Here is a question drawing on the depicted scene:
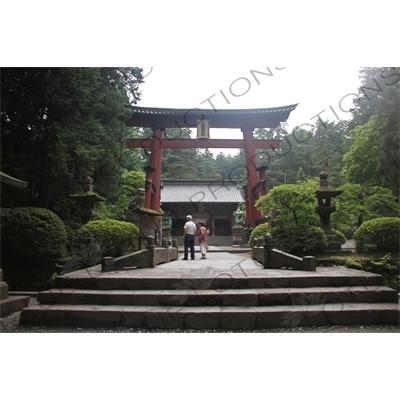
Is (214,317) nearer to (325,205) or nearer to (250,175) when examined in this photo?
(325,205)

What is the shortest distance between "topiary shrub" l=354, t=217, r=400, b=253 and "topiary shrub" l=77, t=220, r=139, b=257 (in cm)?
561

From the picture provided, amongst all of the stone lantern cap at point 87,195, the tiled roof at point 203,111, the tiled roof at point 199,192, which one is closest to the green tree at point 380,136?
the tiled roof at point 203,111

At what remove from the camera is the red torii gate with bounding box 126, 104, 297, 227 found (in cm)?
1429

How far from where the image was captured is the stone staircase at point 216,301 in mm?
3818

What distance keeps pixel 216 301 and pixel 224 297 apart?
0.39 feet

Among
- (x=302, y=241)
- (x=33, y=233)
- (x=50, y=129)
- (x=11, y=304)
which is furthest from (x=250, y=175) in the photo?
(x=11, y=304)

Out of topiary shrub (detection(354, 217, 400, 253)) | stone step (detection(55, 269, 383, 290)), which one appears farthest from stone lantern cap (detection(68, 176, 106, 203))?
topiary shrub (detection(354, 217, 400, 253))

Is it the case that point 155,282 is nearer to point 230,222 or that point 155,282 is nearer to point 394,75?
point 394,75

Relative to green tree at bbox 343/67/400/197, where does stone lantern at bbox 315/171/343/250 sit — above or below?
below

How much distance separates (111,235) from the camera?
25.1 feet

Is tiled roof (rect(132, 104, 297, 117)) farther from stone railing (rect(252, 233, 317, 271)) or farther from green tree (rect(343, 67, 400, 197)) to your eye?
stone railing (rect(252, 233, 317, 271))

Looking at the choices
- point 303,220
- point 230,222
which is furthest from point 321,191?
point 230,222

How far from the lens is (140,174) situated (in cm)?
1695

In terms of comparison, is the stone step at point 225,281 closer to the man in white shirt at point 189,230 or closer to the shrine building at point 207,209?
the man in white shirt at point 189,230
